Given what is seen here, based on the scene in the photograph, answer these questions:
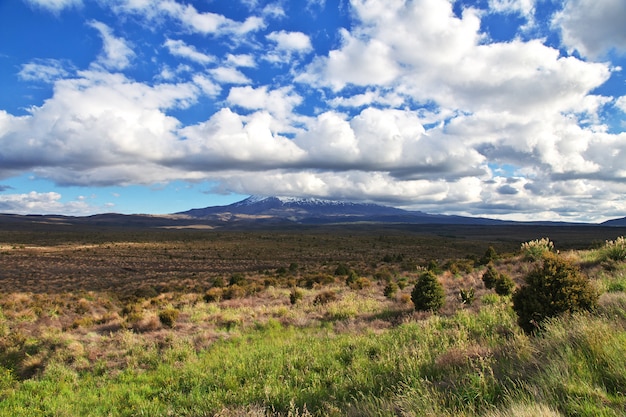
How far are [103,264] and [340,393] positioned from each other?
49.6m

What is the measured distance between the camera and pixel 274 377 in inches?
259

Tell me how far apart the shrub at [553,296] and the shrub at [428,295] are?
481 centimetres

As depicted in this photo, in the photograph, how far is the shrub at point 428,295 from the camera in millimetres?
11976

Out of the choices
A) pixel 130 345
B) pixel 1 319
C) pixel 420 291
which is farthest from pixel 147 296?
pixel 420 291

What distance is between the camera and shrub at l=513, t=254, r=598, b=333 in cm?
683

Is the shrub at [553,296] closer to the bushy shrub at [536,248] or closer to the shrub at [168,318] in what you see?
the shrub at [168,318]

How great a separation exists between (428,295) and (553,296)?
5.23 metres

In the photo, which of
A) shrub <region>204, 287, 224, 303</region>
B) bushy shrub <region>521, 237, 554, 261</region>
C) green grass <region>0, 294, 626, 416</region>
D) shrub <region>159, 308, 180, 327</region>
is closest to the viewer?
green grass <region>0, 294, 626, 416</region>

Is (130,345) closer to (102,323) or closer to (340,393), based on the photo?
(102,323)

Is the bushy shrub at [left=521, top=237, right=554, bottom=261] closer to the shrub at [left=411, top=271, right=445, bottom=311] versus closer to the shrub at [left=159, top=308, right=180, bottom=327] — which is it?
the shrub at [left=411, top=271, right=445, bottom=311]

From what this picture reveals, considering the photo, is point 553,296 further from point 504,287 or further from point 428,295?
point 504,287

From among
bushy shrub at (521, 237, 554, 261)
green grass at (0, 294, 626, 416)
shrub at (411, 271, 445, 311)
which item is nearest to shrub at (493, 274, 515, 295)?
shrub at (411, 271, 445, 311)

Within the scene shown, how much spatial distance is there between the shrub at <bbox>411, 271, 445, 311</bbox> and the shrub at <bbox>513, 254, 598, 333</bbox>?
15.8 feet

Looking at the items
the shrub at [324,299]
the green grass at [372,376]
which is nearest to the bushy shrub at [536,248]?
the shrub at [324,299]
